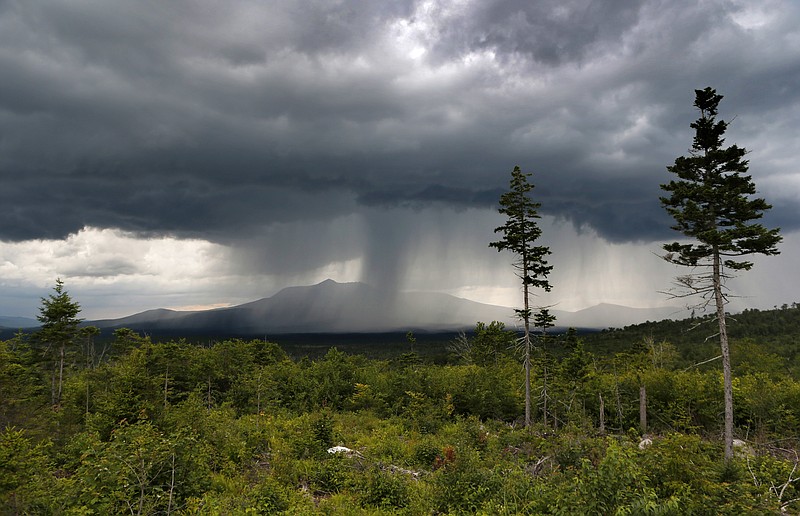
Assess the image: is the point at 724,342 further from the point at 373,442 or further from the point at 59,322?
the point at 59,322

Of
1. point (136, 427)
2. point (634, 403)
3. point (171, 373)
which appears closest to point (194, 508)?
point (136, 427)

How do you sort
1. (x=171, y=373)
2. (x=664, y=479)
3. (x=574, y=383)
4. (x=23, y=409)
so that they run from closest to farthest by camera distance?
(x=664, y=479), (x=23, y=409), (x=171, y=373), (x=574, y=383)

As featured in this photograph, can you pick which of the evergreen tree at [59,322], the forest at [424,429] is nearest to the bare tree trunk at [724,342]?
the forest at [424,429]

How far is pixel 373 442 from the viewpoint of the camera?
21.8 metres

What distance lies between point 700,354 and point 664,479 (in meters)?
64.6

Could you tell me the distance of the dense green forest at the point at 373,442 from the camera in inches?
385

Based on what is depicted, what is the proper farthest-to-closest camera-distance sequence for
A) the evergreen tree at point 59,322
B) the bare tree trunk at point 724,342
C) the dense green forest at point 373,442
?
the evergreen tree at point 59,322, the bare tree trunk at point 724,342, the dense green forest at point 373,442

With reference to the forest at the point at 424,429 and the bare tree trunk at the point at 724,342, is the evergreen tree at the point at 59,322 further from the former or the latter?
the bare tree trunk at the point at 724,342

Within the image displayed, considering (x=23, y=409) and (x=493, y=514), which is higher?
(x=23, y=409)

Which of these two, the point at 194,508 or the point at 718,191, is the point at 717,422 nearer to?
the point at 718,191

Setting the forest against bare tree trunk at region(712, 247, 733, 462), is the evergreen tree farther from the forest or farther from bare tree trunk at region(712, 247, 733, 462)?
bare tree trunk at region(712, 247, 733, 462)

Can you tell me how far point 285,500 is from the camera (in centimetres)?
1180

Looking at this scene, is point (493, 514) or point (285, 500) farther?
point (285, 500)

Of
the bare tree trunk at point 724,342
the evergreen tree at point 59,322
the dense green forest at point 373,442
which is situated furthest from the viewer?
the evergreen tree at point 59,322
